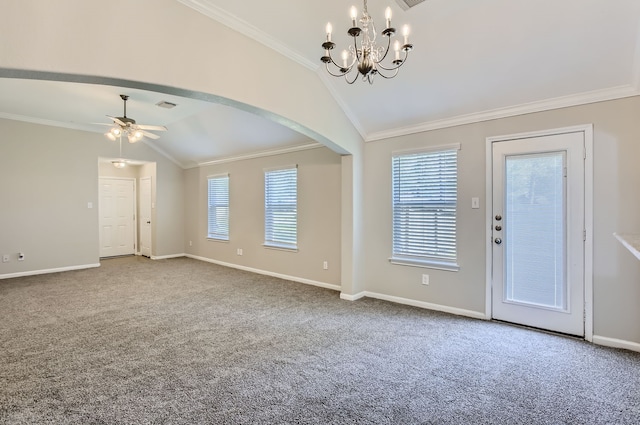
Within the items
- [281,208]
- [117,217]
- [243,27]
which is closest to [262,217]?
[281,208]

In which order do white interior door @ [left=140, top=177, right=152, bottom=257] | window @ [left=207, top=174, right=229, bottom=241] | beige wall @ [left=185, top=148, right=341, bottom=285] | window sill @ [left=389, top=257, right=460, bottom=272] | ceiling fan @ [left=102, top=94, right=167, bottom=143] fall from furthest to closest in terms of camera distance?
white interior door @ [left=140, top=177, right=152, bottom=257], window @ [left=207, top=174, right=229, bottom=241], beige wall @ [left=185, top=148, right=341, bottom=285], ceiling fan @ [left=102, top=94, right=167, bottom=143], window sill @ [left=389, top=257, right=460, bottom=272]

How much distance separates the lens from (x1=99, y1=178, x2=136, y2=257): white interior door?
7883 millimetres

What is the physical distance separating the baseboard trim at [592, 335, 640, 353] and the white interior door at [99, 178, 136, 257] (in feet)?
31.0

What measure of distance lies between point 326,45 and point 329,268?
3.65m

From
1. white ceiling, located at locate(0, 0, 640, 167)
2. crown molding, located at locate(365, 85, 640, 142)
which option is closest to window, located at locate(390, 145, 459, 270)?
crown molding, located at locate(365, 85, 640, 142)

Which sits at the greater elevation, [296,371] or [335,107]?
[335,107]

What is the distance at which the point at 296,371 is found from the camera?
245 cm

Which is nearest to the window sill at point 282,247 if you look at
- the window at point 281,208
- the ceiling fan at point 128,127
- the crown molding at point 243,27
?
the window at point 281,208

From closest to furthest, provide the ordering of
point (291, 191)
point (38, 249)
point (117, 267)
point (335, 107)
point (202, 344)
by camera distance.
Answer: point (202, 344), point (335, 107), point (291, 191), point (38, 249), point (117, 267)

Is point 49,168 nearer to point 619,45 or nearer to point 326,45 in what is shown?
point 326,45

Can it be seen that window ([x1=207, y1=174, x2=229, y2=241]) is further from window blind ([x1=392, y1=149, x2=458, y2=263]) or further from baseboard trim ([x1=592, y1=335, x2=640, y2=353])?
baseboard trim ([x1=592, y1=335, x2=640, y2=353])

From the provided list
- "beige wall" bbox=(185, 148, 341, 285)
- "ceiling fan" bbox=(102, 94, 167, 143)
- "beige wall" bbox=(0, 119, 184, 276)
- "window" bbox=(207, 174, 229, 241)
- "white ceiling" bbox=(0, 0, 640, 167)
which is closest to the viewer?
"white ceiling" bbox=(0, 0, 640, 167)

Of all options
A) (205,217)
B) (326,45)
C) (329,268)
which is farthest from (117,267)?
(326,45)

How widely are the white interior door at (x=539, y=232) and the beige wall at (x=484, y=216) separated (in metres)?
0.13
